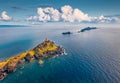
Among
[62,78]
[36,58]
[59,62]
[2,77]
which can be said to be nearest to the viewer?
[62,78]

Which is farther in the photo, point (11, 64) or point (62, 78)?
point (11, 64)

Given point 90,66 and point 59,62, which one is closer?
point 90,66

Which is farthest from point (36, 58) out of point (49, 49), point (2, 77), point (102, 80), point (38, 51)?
point (102, 80)

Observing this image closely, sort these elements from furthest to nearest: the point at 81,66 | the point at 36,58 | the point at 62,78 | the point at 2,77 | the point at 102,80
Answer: the point at 36,58 < the point at 81,66 < the point at 2,77 < the point at 62,78 < the point at 102,80

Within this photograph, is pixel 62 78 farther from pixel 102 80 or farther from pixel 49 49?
pixel 49 49

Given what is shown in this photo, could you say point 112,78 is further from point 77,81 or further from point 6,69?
point 6,69

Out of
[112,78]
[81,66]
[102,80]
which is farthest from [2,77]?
[112,78]
